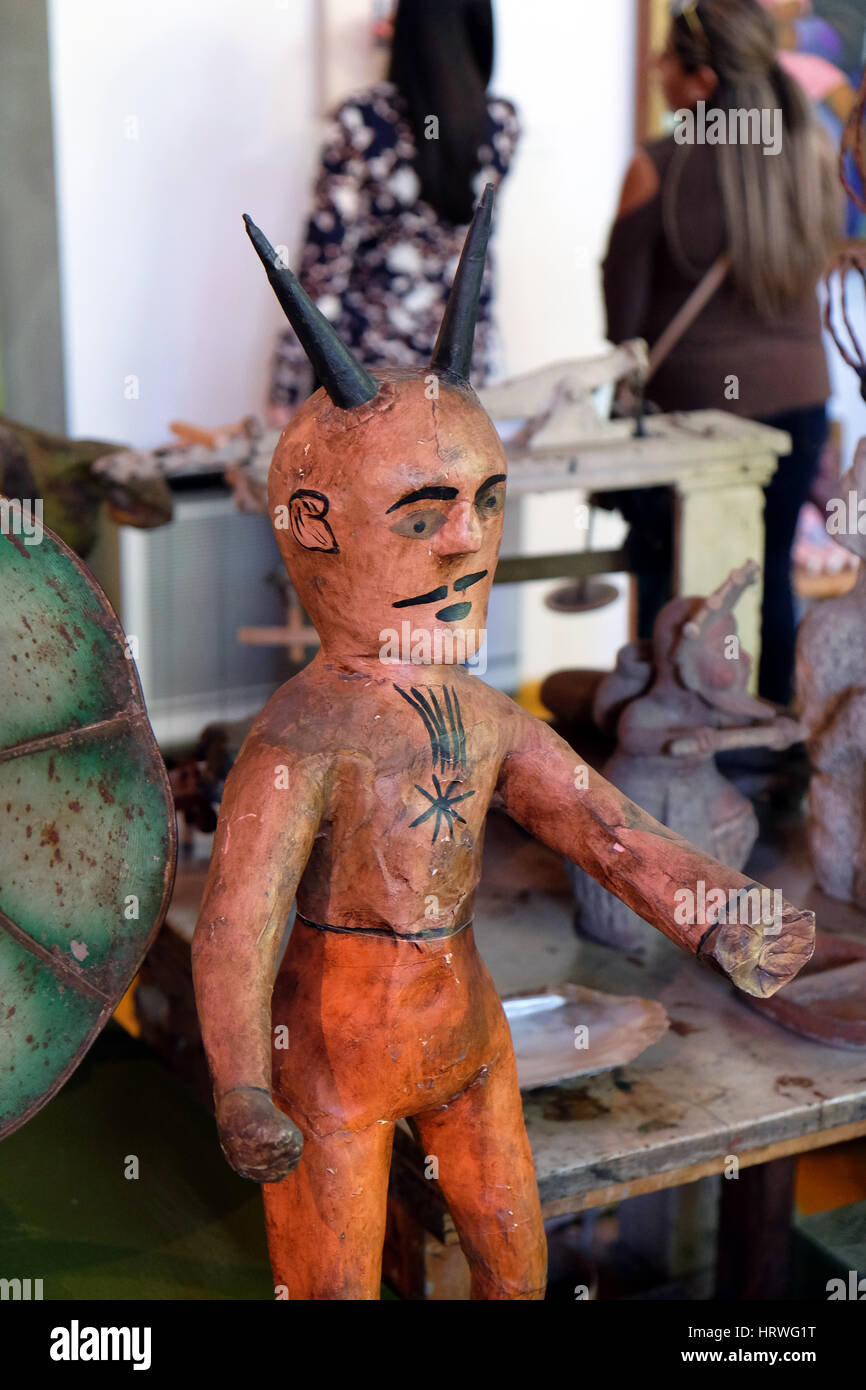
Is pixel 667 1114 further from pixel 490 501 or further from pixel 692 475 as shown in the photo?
pixel 692 475

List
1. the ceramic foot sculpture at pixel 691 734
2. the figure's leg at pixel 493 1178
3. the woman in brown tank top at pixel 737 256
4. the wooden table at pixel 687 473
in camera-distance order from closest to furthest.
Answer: the figure's leg at pixel 493 1178 → the ceramic foot sculpture at pixel 691 734 → the wooden table at pixel 687 473 → the woman in brown tank top at pixel 737 256

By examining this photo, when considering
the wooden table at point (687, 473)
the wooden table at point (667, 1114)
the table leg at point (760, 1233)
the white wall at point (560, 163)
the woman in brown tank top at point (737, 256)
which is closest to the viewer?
the wooden table at point (667, 1114)

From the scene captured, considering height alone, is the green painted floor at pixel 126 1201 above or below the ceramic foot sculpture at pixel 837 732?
below

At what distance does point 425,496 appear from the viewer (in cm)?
113

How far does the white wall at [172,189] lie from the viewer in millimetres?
3557

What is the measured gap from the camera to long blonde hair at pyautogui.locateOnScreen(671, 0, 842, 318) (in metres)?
2.58

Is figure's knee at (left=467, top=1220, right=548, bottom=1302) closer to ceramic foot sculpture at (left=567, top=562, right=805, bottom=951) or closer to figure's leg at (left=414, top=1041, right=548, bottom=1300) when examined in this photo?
figure's leg at (left=414, top=1041, right=548, bottom=1300)

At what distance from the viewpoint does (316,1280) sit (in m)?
1.22

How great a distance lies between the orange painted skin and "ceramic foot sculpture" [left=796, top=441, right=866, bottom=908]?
0.82 metres

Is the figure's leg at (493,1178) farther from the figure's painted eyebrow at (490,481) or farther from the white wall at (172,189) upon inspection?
the white wall at (172,189)

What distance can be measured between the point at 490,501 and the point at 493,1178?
58cm

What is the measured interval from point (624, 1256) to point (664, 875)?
88cm

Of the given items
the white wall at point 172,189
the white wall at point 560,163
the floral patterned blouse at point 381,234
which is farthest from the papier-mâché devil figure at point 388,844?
the white wall at point 560,163
